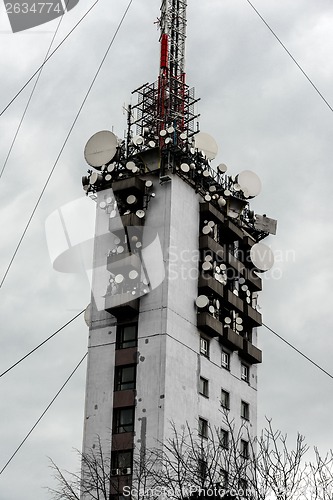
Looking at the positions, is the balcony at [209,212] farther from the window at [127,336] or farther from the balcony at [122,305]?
the window at [127,336]

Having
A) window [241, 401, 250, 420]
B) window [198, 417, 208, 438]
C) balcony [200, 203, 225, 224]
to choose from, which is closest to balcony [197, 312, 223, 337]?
window [241, 401, 250, 420]

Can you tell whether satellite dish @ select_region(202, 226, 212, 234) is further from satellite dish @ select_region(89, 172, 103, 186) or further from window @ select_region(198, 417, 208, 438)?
window @ select_region(198, 417, 208, 438)

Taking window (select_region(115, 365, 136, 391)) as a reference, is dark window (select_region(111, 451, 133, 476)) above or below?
below

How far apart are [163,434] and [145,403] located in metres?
2.47

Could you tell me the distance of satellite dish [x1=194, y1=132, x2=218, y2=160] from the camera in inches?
2623

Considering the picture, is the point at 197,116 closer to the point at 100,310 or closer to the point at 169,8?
the point at 169,8

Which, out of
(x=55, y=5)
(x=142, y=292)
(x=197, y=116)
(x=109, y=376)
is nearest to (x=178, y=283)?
(x=142, y=292)

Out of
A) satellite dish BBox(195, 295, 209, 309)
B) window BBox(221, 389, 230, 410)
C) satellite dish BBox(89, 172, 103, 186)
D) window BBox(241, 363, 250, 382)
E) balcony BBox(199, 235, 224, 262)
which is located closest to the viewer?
satellite dish BBox(195, 295, 209, 309)

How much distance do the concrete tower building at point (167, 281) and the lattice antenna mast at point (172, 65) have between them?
0.32 ft

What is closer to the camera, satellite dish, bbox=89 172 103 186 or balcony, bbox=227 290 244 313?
satellite dish, bbox=89 172 103 186

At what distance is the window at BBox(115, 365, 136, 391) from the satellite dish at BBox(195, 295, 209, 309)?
6124 mm

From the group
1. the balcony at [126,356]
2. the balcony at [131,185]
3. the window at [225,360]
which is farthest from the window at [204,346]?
the balcony at [131,185]

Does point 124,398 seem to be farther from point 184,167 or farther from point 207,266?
point 184,167

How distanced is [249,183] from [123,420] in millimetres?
20554
